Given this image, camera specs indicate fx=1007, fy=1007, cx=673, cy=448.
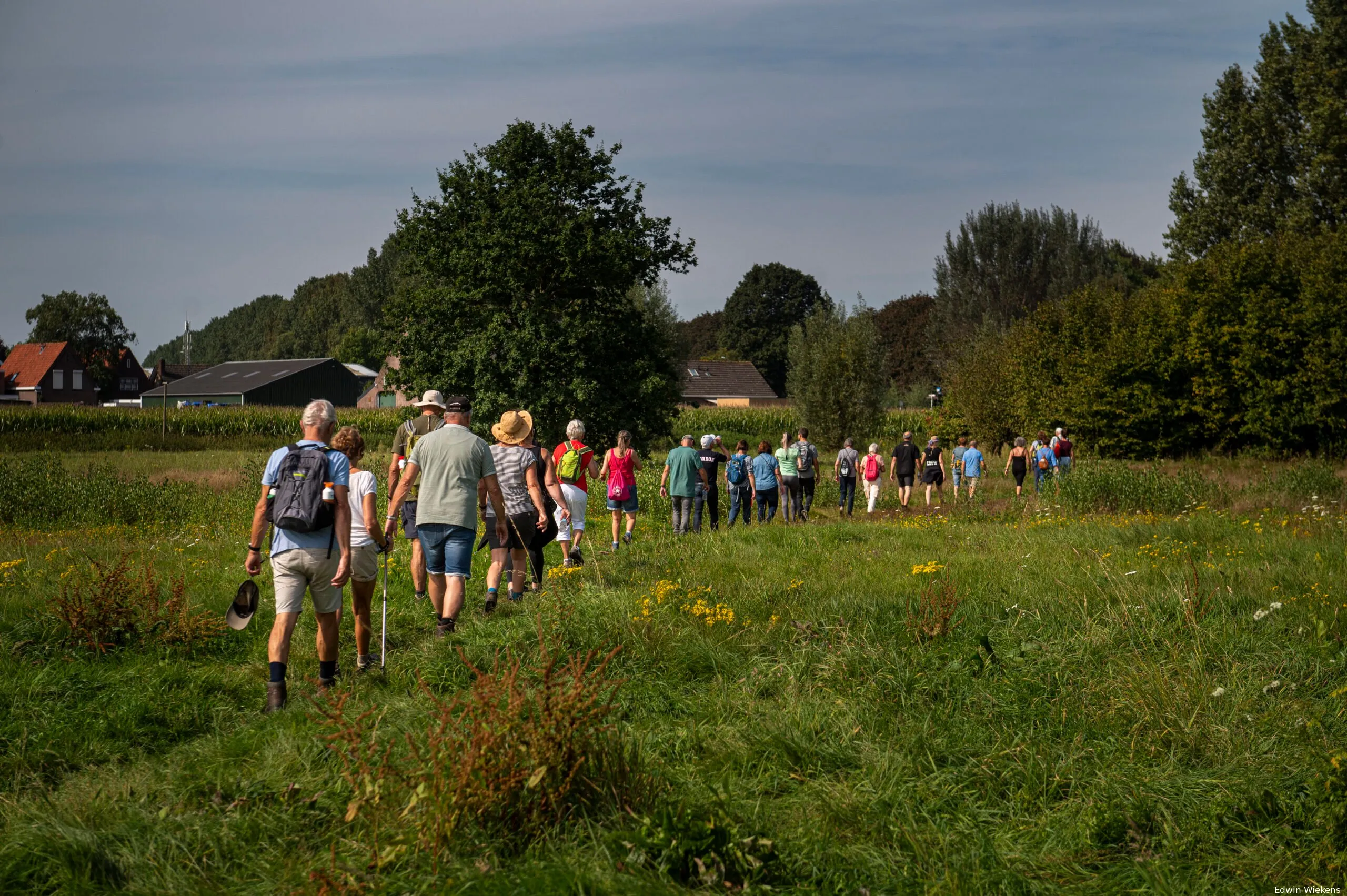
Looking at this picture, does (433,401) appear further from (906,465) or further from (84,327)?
(84,327)

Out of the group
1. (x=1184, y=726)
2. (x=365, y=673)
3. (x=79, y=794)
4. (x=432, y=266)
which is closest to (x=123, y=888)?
(x=79, y=794)

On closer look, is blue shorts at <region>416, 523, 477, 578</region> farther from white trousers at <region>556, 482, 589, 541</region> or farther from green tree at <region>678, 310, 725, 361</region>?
green tree at <region>678, 310, 725, 361</region>

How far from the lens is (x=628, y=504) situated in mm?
13625

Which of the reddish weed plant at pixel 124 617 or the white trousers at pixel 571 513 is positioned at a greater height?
the white trousers at pixel 571 513

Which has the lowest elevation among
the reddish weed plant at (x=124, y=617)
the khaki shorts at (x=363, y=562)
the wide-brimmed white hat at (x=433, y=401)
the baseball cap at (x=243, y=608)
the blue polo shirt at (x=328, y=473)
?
the reddish weed plant at (x=124, y=617)

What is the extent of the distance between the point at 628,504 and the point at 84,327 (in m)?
92.8

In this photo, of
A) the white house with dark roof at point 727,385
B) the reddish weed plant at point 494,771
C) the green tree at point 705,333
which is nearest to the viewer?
the reddish weed plant at point 494,771

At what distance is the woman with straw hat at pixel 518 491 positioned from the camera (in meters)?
8.79

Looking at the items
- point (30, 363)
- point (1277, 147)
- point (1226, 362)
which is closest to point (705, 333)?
point (30, 363)

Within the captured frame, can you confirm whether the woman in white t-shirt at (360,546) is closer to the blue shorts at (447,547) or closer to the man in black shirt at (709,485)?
the blue shorts at (447,547)

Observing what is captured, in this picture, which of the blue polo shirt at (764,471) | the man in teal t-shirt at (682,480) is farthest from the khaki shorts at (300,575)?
the blue polo shirt at (764,471)

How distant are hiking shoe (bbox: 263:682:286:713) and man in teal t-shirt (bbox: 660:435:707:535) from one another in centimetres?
913

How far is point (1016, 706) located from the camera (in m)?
5.54

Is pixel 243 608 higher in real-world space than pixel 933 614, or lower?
higher
